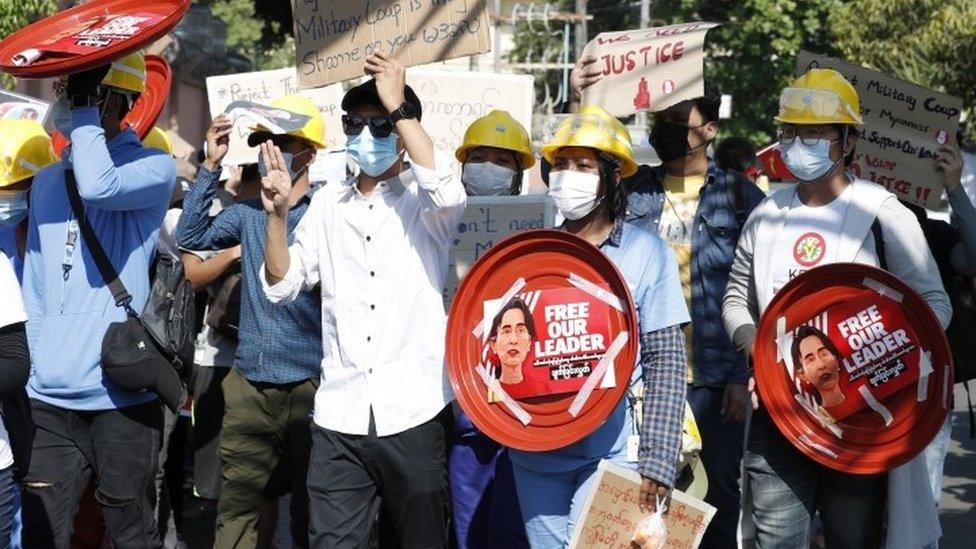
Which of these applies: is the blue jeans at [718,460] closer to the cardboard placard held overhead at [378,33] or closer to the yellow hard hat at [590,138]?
the yellow hard hat at [590,138]

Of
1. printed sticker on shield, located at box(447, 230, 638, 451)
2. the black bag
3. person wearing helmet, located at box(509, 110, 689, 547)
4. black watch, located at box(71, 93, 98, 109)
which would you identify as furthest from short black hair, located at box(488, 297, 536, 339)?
black watch, located at box(71, 93, 98, 109)

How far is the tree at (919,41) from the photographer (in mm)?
19484

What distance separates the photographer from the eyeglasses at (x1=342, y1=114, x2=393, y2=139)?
5.73 m

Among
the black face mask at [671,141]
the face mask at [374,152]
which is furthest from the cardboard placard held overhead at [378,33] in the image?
the black face mask at [671,141]

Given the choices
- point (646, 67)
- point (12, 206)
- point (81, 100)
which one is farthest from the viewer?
point (646, 67)

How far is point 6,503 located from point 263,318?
156cm

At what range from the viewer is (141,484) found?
6059 mm

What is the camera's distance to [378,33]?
6.04 metres

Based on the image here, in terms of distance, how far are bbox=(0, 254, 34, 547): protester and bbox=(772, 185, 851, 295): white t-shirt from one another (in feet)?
8.23

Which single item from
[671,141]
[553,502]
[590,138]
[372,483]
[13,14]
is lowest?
[13,14]

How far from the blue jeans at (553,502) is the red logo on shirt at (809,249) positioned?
1.01 m

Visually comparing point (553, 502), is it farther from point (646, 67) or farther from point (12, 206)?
point (646, 67)

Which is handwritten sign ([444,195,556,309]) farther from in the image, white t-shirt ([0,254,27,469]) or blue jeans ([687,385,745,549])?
white t-shirt ([0,254,27,469])

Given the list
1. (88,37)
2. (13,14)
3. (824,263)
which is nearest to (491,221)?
(824,263)
